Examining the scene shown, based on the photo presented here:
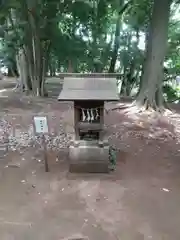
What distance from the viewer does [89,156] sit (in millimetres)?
4754

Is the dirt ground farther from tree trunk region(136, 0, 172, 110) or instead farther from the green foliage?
the green foliage

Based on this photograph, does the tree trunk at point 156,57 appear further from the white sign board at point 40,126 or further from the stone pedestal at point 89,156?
the white sign board at point 40,126

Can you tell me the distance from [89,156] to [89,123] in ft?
1.63

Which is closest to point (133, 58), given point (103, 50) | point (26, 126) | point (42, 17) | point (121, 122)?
point (103, 50)

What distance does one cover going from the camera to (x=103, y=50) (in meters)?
15.0

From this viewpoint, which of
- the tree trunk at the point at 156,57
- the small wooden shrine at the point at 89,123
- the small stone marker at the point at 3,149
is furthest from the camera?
the tree trunk at the point at 156,57

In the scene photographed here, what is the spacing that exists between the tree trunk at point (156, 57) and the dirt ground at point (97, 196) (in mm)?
2321

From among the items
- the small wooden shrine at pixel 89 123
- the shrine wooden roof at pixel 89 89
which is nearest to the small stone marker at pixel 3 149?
the small wooden shrine at pixel 89 123

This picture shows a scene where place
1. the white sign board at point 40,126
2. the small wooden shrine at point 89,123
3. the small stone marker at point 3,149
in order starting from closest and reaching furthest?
1. the small wooden shrine at point 89,123
2. the white sign board at point 40,126
3. the small stone marker at point 3,149

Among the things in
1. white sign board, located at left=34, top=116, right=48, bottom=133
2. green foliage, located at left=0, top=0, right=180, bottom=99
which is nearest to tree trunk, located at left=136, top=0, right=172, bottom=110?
green foliage, located at left=0, top=0, right=180, bottom=99

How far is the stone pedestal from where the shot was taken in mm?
4746

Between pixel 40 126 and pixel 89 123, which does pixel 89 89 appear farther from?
pixel 40 126

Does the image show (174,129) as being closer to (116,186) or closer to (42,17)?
(116,186)

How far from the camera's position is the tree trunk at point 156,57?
27.8 feet
